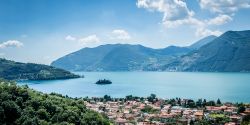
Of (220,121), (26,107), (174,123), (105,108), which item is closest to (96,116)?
(26,107)

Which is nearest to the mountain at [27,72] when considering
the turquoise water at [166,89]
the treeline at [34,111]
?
the turquoise water at [166,89]

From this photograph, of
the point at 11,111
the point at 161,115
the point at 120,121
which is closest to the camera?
the point at 11,111

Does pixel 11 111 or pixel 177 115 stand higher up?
pixel 11 111

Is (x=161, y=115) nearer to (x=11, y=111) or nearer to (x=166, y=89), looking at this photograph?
(x=11, y=111)

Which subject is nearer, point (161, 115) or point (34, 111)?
point (34, 111)

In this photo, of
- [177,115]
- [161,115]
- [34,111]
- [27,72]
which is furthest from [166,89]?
[34,111]

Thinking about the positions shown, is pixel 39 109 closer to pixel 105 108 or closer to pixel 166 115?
pixel 166 115

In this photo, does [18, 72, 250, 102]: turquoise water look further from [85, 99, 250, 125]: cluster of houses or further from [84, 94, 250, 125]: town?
[85, 99, 250, 125]: cluster of houses
